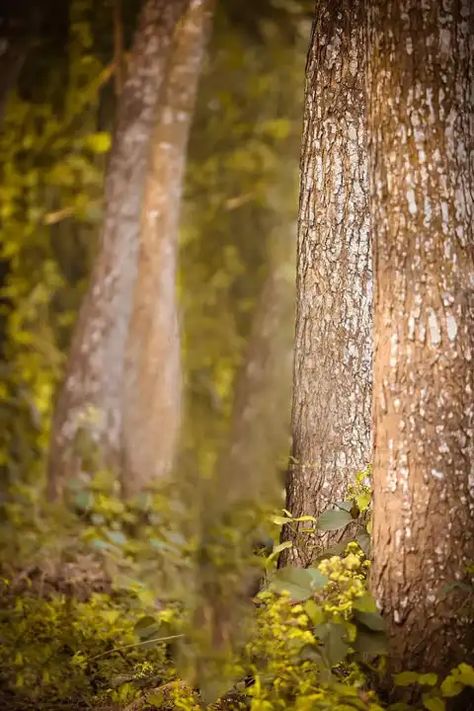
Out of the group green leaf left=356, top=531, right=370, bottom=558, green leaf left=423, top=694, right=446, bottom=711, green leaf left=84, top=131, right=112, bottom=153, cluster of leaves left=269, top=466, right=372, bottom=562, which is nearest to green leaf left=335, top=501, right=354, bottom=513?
cluster of leaves left=269, top=466, right=372, bottom=562

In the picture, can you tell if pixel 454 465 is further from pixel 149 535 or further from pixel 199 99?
pixel 199 99

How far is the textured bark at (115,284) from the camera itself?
7012 millimetres

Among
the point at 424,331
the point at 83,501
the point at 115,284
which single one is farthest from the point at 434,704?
the point at 115,284

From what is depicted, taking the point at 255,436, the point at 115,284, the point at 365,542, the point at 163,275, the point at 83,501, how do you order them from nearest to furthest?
the point at 365,542, the point at 83,501, the point at 115,284, the point at 163,275, the point at 255,436

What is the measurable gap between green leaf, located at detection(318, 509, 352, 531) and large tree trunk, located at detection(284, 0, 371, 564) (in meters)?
0.25

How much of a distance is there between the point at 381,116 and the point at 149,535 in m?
3.82

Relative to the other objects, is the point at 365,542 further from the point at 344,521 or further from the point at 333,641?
the point at 333,641

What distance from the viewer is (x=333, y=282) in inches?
158

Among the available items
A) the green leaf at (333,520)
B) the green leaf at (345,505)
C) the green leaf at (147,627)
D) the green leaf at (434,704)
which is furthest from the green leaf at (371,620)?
the green leaf at (147,627)

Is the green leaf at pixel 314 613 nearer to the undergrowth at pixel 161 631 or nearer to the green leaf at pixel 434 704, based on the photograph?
the undergrowth at pixel 161 631

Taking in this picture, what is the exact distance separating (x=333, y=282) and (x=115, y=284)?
357 centimetres

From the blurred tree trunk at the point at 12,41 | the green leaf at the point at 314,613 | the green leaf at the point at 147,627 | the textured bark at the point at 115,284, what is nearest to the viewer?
the green leaf at the point at 314,613

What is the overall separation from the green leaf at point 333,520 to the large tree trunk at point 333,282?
250 mm

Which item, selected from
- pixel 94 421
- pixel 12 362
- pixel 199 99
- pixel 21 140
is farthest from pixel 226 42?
pixel 94 421
